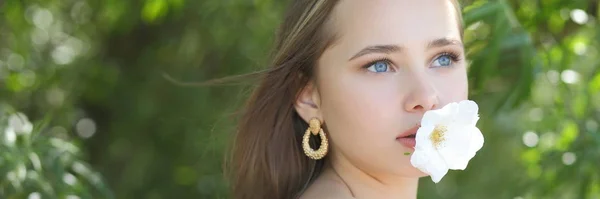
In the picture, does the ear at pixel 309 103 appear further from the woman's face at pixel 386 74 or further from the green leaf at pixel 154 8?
the green leaf at pixel 154 8

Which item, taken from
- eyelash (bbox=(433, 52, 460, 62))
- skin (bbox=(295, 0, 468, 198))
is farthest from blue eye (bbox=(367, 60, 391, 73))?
eyelash (bbox=(433, 52, 460, 62))

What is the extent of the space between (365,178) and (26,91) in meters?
1.86

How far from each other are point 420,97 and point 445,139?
0.10 metres

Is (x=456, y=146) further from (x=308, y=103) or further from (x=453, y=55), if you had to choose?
(x=308, y=103)

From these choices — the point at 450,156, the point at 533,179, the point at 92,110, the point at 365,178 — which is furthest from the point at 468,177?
the point at 450,156

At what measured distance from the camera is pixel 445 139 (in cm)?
221

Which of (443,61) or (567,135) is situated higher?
(567,135)

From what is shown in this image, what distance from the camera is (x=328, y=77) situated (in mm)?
2447

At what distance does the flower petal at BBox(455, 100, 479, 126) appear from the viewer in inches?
87.6

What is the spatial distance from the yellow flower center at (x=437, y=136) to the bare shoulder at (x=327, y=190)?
0.33 meters

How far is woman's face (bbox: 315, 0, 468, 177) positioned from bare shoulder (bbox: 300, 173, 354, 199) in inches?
2.7

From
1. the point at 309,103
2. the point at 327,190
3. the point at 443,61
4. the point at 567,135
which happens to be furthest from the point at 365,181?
→ the point at 567,135

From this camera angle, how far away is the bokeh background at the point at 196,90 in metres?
3.25

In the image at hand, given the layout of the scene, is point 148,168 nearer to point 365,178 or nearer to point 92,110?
point 92,110
